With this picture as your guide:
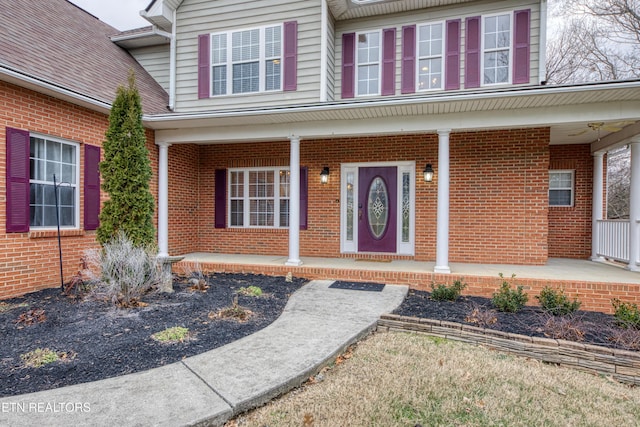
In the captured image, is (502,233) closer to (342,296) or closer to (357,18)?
(342,296)

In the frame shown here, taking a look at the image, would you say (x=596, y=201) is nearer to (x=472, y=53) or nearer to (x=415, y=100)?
(x=472, y=53)

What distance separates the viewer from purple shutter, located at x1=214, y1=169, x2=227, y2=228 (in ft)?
30.0

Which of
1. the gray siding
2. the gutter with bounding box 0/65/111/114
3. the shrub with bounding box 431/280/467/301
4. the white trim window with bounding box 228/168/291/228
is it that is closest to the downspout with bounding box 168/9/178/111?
the gray siding

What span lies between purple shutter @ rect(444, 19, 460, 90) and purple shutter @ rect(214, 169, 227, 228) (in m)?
5.60

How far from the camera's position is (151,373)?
118 inches

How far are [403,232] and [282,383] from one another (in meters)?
5.78

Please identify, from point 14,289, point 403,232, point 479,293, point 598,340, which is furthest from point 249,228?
point 598,340

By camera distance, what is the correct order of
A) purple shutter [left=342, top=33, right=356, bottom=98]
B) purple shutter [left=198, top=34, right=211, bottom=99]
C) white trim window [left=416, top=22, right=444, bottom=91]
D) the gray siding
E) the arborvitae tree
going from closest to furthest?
the arborvitae tree, white trim window [left=416, top=22, right=444, bottom=91], purple shutter [left=342, top=33, right=356, bottom=98], purple shutter [left=198, top=34, right=211, bottom=99], the gray siding

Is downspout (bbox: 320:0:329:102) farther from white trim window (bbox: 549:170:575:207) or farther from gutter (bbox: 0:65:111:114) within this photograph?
white trim window (bbox: 549:170:575:207)

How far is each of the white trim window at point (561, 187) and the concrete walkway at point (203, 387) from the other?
7.10m

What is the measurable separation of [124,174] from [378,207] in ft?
16.8

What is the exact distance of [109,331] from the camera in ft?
12.8

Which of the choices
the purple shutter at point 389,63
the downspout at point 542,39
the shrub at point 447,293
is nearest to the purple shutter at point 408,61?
the purple shutter at point 389,63

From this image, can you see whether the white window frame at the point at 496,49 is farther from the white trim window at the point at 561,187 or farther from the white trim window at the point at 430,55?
the white trim window at the point at 561,187
